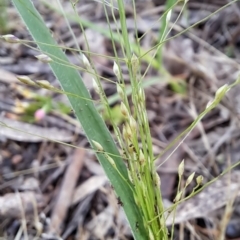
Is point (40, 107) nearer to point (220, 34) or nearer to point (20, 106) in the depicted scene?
point (20, 106)

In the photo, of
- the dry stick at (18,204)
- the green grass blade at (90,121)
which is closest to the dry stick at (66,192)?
the dry stick at (18,204)

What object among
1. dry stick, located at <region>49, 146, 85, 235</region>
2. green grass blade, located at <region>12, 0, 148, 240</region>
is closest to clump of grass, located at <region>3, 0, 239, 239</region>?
green grass blade, located at <region>12, 0, 148, 240</region>

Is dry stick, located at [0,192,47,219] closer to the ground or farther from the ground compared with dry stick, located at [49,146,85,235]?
farther from the ground

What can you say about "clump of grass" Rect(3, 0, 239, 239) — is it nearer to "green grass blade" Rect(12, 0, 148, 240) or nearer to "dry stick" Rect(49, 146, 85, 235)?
"green grass blade" Rect(12, 0, 148, 240)

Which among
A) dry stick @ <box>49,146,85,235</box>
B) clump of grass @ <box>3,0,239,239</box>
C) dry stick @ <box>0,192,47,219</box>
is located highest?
clump of grass @ <box>3,0,239,239</box>

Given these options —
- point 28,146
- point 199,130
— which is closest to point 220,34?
point 199,130

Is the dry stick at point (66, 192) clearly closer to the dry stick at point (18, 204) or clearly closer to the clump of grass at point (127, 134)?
the dry stick at point (18, 204)
